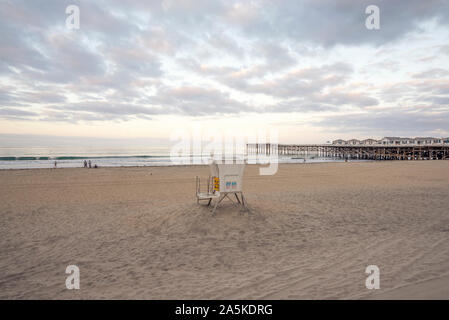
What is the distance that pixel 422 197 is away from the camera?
1208 centimetres

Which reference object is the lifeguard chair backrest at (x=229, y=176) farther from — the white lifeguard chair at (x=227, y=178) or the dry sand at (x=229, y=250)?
the dry sand at (x=229, y=250)

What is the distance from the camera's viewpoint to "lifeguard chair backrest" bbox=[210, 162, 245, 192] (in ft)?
27.4

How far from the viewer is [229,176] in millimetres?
8469

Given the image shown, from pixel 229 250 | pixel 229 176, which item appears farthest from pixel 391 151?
pixel 229 250

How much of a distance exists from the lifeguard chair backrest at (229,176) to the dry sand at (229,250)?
0.69 metres

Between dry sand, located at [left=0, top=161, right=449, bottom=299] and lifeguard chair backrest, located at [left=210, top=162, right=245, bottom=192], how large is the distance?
2.27 feet

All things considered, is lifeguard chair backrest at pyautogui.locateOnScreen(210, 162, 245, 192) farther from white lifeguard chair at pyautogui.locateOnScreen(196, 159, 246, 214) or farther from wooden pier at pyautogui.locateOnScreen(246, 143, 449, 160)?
wooden pier at pyautogui.locateOnScreen(246, 143, 449, 160)

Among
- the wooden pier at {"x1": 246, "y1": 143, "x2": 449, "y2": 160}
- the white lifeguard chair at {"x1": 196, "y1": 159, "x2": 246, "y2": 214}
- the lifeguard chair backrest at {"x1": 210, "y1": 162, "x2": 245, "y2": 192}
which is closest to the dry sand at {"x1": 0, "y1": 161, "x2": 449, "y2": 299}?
the white lifeguard chair at {"x1": 196, "y1": 159, "x2": 246, "y2": 214}

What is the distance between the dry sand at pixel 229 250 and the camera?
4.29 meters

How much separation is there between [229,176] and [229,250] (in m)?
2.79

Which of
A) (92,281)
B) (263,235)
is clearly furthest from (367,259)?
(92,281)

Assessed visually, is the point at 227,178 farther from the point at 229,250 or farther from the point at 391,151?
the point at 391,151
